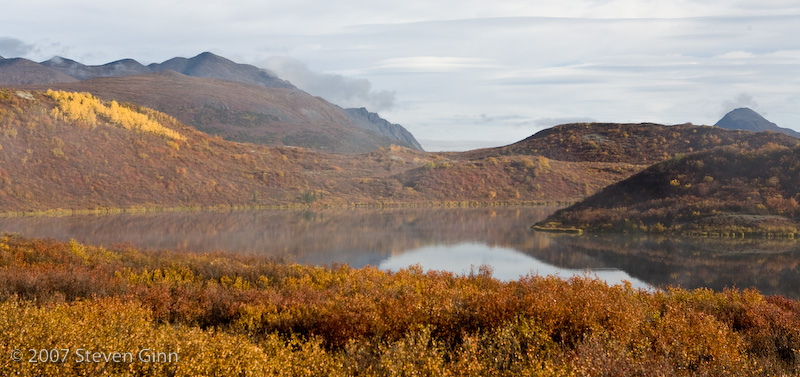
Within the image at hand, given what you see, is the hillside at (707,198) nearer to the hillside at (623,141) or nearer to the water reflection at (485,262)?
the water reflection at (485,262)

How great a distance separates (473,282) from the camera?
13.8 m

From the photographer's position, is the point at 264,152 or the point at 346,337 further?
the point at 264,152

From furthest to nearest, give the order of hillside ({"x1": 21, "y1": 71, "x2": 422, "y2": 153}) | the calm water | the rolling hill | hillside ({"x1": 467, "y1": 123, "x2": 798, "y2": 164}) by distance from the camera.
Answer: the rolling hill < hillside ({"x1": 21, "y1": 71, "x2": 422, "y2": 153}) < hillside ({"x1": 467, "y1": 123, "x2": 798, "y2": 164}) < the calm water

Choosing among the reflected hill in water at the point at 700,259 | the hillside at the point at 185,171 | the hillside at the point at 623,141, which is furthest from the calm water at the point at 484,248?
the hillside at the point at 623,141

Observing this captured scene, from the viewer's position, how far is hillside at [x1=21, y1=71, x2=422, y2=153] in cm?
14850

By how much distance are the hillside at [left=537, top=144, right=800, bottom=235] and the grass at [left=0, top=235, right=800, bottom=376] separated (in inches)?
821

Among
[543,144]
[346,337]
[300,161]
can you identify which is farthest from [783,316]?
[543,144]

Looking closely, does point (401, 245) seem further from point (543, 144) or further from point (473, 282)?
point (543, 144)

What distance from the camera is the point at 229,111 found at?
163m

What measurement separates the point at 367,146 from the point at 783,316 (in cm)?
16263

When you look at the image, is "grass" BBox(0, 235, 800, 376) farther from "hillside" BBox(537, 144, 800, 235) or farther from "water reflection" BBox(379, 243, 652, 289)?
"hillside" BBox(537, 144, 800, 235)

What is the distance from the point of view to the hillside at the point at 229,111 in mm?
148500

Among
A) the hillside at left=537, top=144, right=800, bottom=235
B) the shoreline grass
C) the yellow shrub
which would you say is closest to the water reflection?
the hillside at left=537, top=144, right=800, bottom=235

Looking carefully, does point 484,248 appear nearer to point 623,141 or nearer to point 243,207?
point 243,207
